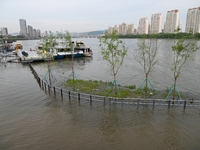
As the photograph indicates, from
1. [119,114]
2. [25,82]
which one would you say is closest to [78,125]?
[119,114]

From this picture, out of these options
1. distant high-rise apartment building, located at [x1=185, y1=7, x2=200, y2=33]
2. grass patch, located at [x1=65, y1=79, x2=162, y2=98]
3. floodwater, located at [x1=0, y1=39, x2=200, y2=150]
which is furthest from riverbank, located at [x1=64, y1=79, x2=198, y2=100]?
distant high-rise apartment building, located at [x1=185, y1=7, x2=200, y2=33]

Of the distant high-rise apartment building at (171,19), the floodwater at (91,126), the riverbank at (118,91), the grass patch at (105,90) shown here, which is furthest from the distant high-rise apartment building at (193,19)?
the floodwater at (91,126)

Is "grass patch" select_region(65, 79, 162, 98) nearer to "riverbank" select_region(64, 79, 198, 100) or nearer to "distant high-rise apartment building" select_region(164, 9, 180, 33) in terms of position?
"riverbank" select_region(64, 79, 198, 100)

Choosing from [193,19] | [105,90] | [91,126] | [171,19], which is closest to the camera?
[91,126]

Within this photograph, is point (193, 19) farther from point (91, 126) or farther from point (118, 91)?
point (91, 126)

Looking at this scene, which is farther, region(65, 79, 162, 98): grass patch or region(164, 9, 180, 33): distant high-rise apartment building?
region(164, 9, 180, 33): distant high-rise apartment building

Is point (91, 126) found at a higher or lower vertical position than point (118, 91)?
lower

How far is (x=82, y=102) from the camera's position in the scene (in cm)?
1903

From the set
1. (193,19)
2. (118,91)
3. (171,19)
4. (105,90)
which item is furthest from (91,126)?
(171,19)

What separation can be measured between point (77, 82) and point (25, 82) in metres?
9.98

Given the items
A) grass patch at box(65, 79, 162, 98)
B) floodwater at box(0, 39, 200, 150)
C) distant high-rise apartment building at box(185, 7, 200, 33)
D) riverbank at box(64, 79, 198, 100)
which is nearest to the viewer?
floodwater at box(0, 39, 200, 150)

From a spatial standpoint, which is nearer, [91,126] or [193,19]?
[91,126]

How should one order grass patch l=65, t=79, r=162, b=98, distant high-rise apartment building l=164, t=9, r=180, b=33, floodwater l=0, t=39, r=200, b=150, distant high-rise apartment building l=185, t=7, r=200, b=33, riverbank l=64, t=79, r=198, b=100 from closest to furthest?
floodwater l=0, t=39, r=200, b=150 < riverbank l=64, t=79, r=198, b=100 < grass patch l=65, t=79, r=162, b=98 < distant high-rise apartment building l=185, t=7, r=200, b=33 < distant high-rise apartment building l=164, t=9, r=180, b=33

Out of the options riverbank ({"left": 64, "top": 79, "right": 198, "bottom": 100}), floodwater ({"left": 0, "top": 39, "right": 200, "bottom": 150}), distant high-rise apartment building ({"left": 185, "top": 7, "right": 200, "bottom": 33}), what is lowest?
floodwater ({"left": 0, "top": 39, "right": 200, "bottom": 150})
